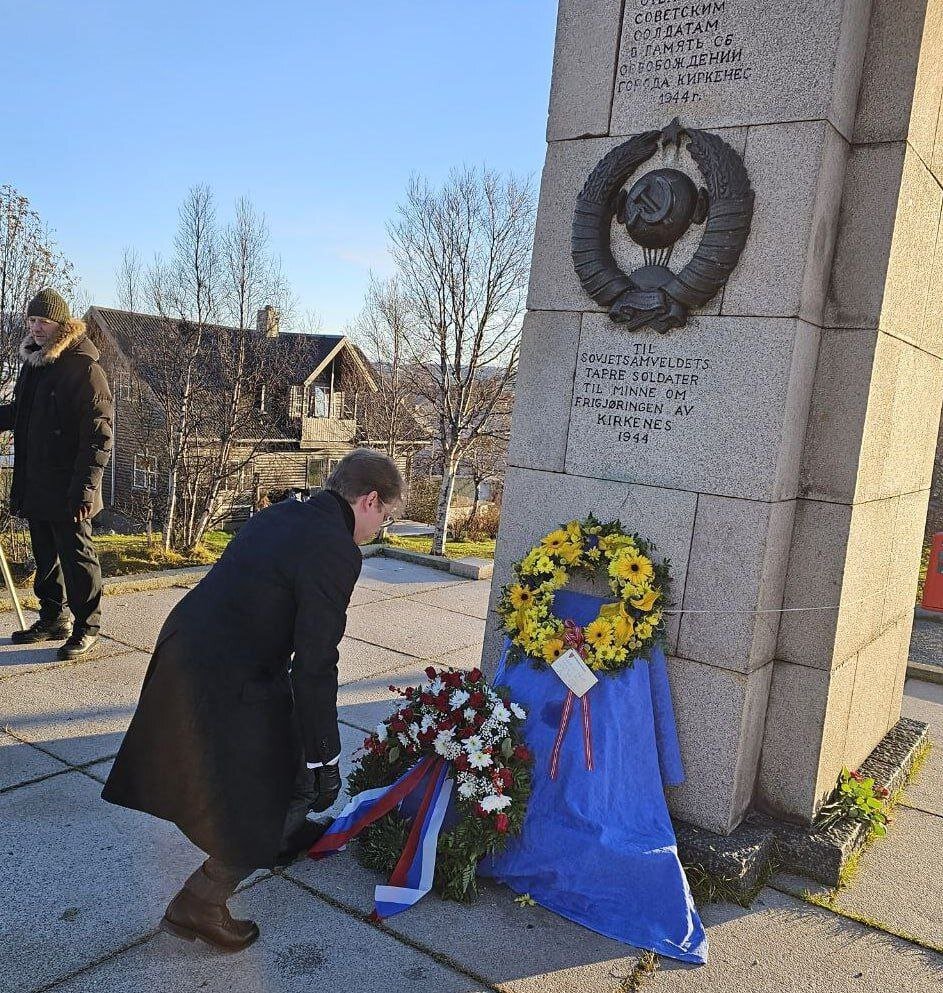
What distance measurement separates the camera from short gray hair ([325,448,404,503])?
283cm

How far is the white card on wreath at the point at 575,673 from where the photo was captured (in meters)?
3.57

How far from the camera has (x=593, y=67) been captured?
13.4ft

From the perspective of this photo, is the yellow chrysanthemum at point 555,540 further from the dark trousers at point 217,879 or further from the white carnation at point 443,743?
the dark trousers at point 217,879

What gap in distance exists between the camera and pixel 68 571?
17.3 feet

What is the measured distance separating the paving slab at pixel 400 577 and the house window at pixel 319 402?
79.8 ft

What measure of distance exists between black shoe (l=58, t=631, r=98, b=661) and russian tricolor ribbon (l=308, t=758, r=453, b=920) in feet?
8.49

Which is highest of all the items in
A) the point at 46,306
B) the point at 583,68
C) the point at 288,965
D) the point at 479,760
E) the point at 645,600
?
the point at 583,68

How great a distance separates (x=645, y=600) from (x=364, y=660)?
2752 mm

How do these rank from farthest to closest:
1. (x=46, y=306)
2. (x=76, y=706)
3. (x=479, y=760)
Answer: (x=46, y=306), (x=76, y=706), (x=479, y=760)

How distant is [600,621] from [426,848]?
117cm

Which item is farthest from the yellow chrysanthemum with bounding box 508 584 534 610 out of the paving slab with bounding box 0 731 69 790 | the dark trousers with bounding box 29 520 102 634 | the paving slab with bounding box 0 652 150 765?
the dark trousers with bounding box 29 520 102 634

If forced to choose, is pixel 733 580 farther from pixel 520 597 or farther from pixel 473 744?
pixel 473 744

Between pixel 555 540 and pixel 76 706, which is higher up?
pixel 555 540

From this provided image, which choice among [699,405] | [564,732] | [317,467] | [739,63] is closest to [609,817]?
[564,732]
